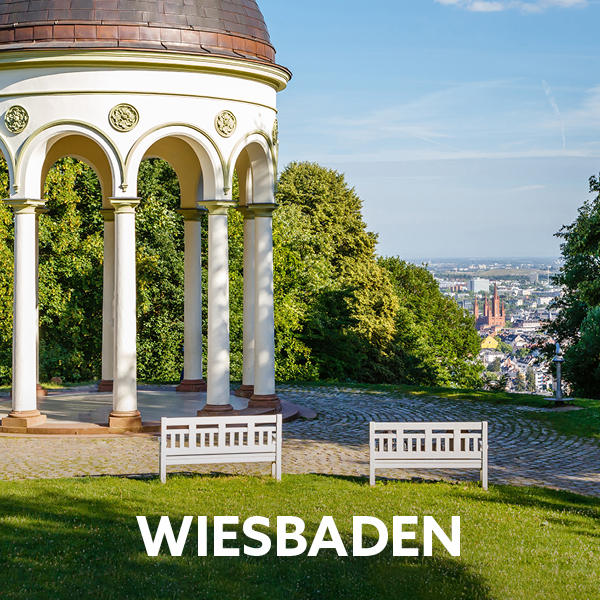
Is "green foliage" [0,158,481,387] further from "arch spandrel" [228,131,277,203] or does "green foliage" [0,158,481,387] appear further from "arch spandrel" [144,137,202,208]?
"arch spandrel" [228,131,277,203]

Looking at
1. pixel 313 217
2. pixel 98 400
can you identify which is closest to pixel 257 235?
pixel 98 400

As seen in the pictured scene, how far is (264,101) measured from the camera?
719 inches

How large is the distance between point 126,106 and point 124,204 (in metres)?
1.91

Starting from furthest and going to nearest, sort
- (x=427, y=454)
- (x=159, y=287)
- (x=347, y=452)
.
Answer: (x=159, y=287) < (x=347, y=452) < (x=427, y=454)

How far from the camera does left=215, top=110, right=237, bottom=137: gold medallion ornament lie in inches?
681

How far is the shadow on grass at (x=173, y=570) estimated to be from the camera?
8055mm

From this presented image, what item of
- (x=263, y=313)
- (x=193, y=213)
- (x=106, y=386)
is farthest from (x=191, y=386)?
(x=263, y=313)

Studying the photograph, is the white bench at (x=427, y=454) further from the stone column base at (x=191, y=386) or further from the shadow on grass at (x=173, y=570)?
the stone column base at (x=191, y=386)

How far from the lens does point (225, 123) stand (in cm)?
1739

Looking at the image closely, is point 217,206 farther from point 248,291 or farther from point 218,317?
point 248,291

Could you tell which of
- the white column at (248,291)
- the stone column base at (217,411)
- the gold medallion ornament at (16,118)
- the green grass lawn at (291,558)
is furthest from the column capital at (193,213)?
the green grass lawn at (291,558)

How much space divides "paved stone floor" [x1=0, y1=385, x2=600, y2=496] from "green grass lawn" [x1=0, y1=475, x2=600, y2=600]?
3.47 ft

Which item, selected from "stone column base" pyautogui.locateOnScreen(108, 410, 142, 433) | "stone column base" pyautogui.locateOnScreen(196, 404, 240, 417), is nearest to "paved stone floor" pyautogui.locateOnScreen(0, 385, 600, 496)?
"stone column base" pyautogui.locateOnScreen(108, 410, 142, 433)

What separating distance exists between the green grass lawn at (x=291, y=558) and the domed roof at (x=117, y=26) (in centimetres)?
850
